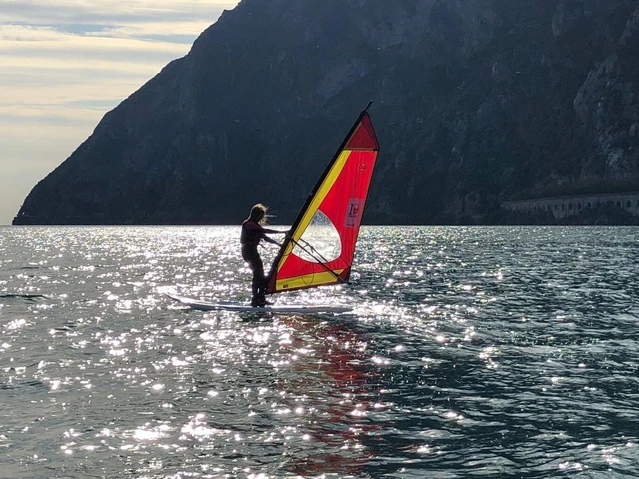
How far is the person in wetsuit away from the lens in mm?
34969

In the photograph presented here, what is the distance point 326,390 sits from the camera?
22.5 metres

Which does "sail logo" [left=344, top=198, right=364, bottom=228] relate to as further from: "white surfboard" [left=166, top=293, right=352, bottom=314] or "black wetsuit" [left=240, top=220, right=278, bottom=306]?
"white surfboard" [left=166, top=293, right=352, bottom=314]

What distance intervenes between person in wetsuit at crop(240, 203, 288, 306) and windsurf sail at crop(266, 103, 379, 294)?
0.47 meters

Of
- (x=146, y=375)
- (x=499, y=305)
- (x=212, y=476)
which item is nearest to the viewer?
(x=212, y=476)

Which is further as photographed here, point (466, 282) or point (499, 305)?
point (466, 282)

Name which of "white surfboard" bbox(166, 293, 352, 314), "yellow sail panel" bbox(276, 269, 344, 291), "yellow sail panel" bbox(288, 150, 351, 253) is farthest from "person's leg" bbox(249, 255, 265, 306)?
"yellow sail panel" bbox(288, 150, 351, 253)

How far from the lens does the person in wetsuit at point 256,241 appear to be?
35.0 m

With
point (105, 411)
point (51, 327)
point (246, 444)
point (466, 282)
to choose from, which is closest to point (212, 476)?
point (246, 444)

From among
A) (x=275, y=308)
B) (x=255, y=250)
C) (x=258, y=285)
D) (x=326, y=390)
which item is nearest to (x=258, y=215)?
(x=255, y=250)

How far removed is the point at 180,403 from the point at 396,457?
6254mm

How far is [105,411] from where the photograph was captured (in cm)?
2045

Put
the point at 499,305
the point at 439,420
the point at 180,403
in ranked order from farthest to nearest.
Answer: the point at 499,305 → the point at 180,403 → the point at 439,420

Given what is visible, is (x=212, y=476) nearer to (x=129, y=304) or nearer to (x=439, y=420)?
(x=439, y=420)

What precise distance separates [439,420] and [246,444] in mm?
4327
